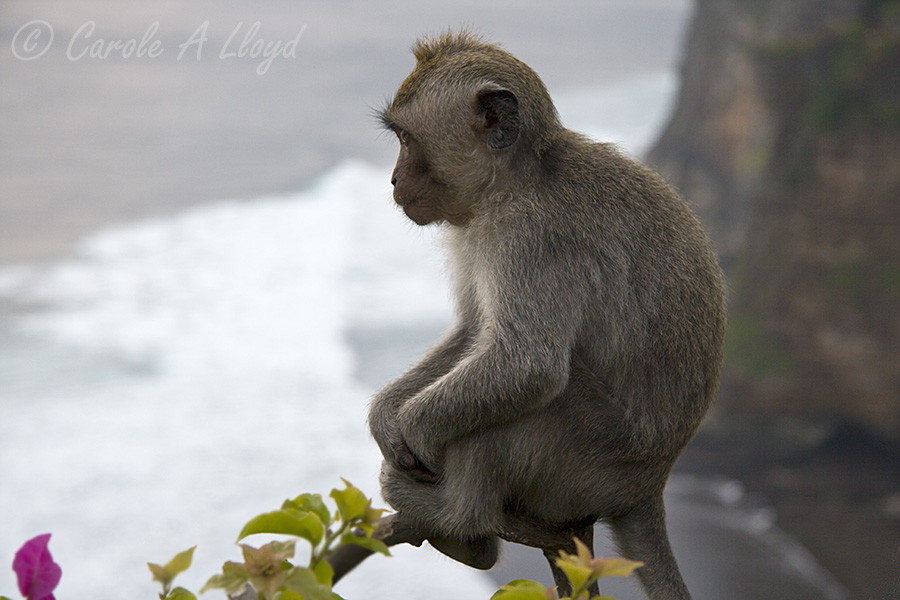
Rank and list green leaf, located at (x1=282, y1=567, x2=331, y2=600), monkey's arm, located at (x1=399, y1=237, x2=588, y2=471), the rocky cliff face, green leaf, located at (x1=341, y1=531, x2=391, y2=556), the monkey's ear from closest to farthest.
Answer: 1. green leaf, located at (x1=282, y1=567, x2=331, y2=600)
2. green leaf, located at (x1=341, y1=531, x2=391, y2=556)
3. monkey's arm, located at (x1=399, y1=237, x2=588, y2=471)
4. the monkey's ear
5. the rocky cliff face

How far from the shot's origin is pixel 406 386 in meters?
2.28

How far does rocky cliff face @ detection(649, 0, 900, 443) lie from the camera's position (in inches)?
504

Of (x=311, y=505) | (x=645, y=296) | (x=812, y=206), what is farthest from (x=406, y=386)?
(x=812, y=206)

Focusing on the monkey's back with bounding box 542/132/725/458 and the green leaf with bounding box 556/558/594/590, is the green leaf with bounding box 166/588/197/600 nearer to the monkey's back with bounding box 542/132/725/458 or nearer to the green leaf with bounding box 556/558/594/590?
the green leaf with bounding box 556/558/594/590

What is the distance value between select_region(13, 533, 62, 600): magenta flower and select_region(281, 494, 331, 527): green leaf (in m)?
0.31

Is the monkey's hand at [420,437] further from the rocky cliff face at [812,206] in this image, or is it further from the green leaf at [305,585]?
the rocky cliff face at [812,206]

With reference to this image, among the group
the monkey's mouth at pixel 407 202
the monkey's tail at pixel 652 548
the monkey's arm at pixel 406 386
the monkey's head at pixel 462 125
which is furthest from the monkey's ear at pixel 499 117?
the monkey's tail at pixel 652 548

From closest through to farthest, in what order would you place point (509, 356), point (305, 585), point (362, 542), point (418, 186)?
point (305, 585), point (362, 542), point (509, 356), point (418, 186)

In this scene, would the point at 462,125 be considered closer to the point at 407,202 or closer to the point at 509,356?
the point at 407,202

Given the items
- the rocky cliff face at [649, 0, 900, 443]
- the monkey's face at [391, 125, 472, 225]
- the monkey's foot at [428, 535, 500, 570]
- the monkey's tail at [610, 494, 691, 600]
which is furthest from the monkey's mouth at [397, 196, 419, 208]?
the rocky cliff face at [649, 0, 900, 443]

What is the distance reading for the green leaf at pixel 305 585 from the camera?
101 centimetres

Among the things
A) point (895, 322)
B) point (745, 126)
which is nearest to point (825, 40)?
point (745, 126)

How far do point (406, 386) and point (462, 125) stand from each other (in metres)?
0.70

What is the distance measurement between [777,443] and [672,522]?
2952mm
